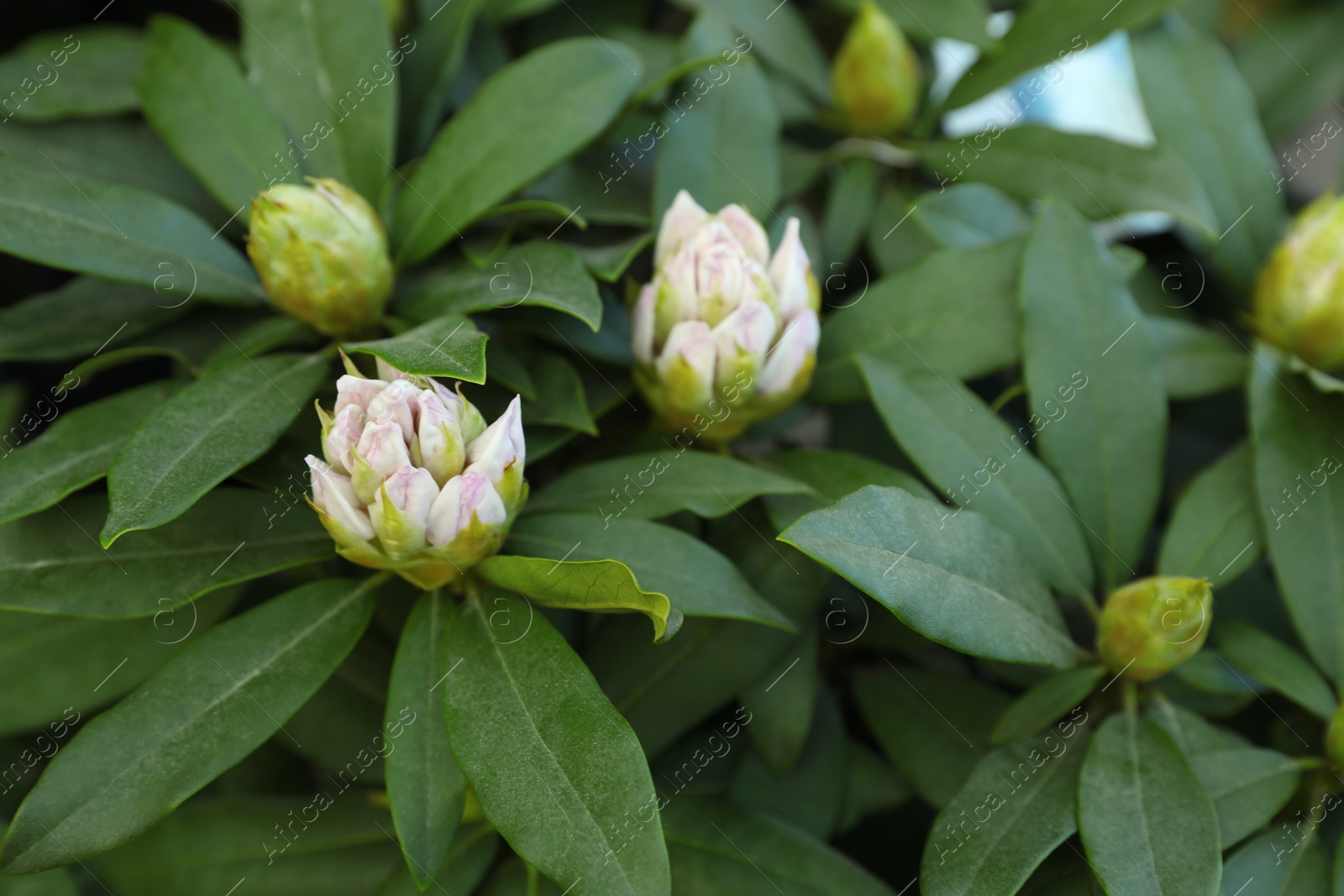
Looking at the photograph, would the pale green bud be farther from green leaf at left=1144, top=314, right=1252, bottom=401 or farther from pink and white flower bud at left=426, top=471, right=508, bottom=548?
green leaf at left=1144, top=314, right=1252, bottom=401

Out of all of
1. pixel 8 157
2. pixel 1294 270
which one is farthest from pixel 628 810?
pixel 1294 270

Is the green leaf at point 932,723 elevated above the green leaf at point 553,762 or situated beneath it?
situated beneath

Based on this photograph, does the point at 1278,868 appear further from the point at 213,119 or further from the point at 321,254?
the point at 213,119

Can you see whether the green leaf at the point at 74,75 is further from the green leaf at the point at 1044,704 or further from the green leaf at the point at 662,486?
the green leaf at the point at 1044,704

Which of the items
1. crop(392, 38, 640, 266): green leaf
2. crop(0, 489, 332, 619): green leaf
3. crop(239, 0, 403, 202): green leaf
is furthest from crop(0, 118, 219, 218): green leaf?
crop(0, 489, 332, 619): green leaf

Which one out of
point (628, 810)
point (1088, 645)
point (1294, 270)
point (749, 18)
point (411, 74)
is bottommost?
point (1088, 645)

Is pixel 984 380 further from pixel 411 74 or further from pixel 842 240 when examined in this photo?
pixel 411 74

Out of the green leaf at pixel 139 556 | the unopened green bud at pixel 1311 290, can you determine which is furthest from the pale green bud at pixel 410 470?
the unopened green bud at pixel 1311 290

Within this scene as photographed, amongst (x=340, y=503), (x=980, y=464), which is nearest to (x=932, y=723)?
(x=980, y=464)
